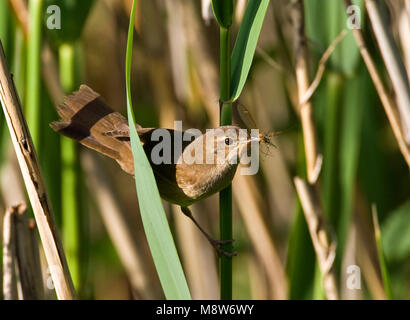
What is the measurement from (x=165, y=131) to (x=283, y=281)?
0.94m

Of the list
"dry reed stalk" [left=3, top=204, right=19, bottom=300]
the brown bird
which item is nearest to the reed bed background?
"dry reed stalk" [left=3, top=204, right=19, bottom=300]

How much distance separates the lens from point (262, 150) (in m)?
1.58

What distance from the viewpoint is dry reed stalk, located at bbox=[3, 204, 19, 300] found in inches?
58.4

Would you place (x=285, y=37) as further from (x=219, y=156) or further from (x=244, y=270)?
(x=244, y=270)


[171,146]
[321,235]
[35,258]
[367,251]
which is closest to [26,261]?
[35,258]

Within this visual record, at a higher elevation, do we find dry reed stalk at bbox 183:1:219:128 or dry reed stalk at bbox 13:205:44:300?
dry reed stalk at bbox 183:1:219:128

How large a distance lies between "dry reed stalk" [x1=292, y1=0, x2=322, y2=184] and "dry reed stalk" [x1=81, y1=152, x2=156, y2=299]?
0.76 m

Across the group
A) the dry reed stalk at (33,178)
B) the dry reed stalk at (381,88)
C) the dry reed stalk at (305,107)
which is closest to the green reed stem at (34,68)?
the dry reed stalk at (33,178)

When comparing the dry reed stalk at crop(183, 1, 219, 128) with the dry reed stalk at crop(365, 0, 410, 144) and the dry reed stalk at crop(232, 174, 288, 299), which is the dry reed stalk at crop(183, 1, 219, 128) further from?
the dry reed stalk at crop(365, 0, 410, 144)

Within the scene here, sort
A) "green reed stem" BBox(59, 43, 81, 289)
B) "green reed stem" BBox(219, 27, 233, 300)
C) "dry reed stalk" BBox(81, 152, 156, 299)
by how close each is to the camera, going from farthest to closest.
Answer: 1. "dry reed stalk" BBox(81, 152, 156, 299)
2. "green reed stem" BBox(59, 43, 81, 289)
3. "green reed stem" BBox(219, 27, 233, 300)

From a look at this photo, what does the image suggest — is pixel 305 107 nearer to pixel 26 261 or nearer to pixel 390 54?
pixel 390 54

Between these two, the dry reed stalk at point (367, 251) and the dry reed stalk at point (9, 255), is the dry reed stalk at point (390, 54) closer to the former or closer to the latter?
the dry reed stalk at point (367, 251)

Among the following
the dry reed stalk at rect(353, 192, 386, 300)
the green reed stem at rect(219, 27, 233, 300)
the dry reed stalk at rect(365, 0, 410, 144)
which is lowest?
the dry reed stalk at rect(353, 192, 386, 300)

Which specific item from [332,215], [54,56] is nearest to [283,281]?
[332,215]
